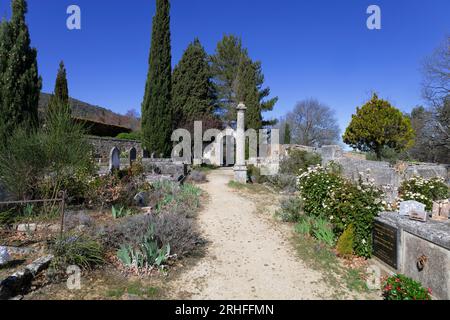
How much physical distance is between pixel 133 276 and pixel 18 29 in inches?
344

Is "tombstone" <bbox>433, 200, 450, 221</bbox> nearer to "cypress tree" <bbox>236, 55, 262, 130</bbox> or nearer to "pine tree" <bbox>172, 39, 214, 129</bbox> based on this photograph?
"cypress tree" <bbox>236, 55, 262, 130</bbox>

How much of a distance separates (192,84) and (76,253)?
2249 cm

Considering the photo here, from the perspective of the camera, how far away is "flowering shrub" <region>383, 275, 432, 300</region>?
120 inches

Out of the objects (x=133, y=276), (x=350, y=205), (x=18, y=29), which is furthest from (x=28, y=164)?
(x=350, y=205)

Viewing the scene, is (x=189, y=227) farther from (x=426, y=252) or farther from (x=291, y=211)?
(x=426, y=252)

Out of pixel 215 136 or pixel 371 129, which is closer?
pixel 371 129

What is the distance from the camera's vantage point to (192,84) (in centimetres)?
2442

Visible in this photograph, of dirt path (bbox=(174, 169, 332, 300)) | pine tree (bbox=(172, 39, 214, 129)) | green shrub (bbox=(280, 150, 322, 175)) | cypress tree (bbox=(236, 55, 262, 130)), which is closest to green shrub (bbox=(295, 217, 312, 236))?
dirt path (bbox=(174, 169, 332, 300))

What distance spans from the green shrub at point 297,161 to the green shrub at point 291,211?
20.7 ft

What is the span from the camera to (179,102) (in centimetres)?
2412

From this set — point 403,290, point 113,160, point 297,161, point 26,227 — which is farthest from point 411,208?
point 297,161

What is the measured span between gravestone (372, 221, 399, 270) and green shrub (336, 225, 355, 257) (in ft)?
1.18
